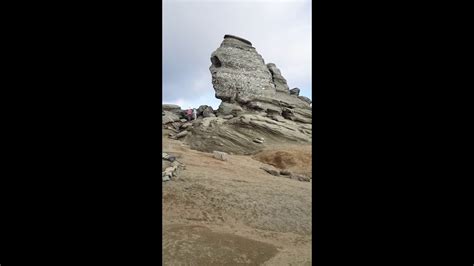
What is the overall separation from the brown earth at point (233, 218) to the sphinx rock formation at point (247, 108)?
7.92 meters

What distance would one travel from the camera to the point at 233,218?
9344 millimetres

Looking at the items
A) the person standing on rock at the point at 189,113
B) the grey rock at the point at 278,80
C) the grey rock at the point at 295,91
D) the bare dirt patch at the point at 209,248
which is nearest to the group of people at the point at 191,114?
the person standing on rock at the point at 189,113

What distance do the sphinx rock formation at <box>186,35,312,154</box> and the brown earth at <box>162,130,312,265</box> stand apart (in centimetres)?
792

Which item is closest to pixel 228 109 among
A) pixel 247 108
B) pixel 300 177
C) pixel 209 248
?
pixel 247 108

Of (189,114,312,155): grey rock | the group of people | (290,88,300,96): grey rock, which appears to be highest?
(290,88,300,96): grey rock

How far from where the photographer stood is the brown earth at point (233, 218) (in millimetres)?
6349

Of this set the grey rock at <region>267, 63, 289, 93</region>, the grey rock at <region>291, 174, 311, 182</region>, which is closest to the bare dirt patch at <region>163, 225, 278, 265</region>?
the grey rock at <region>291, 174, 311, 182</region>

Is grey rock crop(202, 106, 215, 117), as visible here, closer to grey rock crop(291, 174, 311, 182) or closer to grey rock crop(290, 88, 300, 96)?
grey rock crop(290, 88, 300, 96)

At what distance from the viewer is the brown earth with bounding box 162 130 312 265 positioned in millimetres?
6349

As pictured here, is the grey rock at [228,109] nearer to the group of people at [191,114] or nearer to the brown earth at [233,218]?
the group of people at [191,114]
